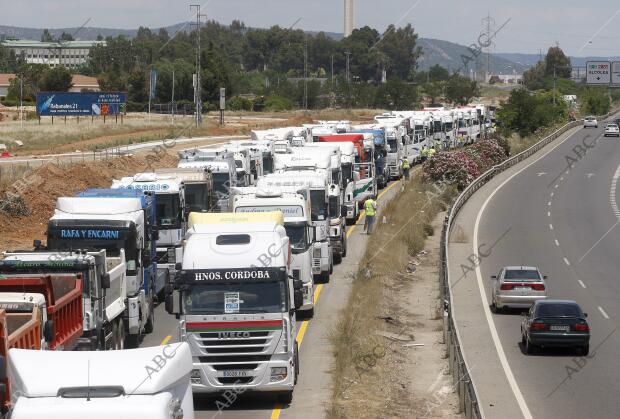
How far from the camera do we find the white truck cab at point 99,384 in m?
9.87

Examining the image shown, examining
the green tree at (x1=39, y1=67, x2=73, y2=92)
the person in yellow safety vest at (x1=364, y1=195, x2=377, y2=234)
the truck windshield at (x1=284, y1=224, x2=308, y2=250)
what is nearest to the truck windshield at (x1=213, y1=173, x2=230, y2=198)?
the person in yellow safety vest at (x1=364, y1=195, x2=377, y2=234)

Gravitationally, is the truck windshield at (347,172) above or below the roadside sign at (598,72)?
below

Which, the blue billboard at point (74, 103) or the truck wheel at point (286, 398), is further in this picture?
the blue billboard at point (74, 103)

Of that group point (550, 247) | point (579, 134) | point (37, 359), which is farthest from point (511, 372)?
point (579, 134)

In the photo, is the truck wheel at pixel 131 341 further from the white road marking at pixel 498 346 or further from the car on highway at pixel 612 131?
the car on highway at pixel 612 131

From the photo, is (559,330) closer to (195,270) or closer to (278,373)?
(278,373)

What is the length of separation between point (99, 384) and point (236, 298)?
895 centimetres

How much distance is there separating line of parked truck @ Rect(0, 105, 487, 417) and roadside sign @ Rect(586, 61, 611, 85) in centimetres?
8685

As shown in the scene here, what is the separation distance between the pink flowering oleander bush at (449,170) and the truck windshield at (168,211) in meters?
32.4

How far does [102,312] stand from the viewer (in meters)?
21.1

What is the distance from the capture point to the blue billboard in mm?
84938

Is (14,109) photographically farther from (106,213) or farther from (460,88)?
(106,213)

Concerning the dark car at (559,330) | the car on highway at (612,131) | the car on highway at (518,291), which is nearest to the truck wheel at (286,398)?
the dark car at (559,330)

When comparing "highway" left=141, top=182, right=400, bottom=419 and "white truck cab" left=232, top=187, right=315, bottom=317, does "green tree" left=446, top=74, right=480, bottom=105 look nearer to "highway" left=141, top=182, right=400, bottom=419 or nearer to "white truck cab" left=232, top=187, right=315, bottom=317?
"highway" left=141, top=182, right=400, bottom=419
